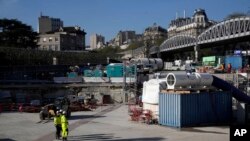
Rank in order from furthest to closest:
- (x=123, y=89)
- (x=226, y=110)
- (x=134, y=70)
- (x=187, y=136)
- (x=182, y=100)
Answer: (x=134, y=70) → (x=123, y=89) → (x=226, y=110) → (x=182, y=100) → (x=187, y=136)

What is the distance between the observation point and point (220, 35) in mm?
112812

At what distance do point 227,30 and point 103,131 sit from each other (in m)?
89.0

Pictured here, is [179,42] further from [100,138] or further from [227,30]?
[100,138]

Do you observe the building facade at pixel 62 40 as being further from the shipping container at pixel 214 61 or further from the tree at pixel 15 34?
the shipping container at pixel 214 61

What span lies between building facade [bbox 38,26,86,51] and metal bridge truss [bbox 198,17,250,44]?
172 ft

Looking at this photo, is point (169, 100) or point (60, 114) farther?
point (169, 100)

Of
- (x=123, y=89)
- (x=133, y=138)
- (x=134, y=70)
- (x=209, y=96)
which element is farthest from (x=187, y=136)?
(x=134, y=70)

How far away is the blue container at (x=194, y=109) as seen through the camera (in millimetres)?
26547

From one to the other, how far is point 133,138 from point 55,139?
435 centimetres

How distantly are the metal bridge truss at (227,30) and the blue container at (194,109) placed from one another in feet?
228

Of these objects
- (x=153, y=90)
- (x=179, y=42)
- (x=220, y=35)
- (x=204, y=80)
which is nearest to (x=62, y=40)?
(x=179, y=42)

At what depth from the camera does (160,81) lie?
29.4 m

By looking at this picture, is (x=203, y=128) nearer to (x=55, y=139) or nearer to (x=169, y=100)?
(x=169, y=100)

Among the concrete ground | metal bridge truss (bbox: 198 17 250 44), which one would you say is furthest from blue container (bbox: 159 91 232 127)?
metal bridge truss (bbox: 198 17 250 44)
